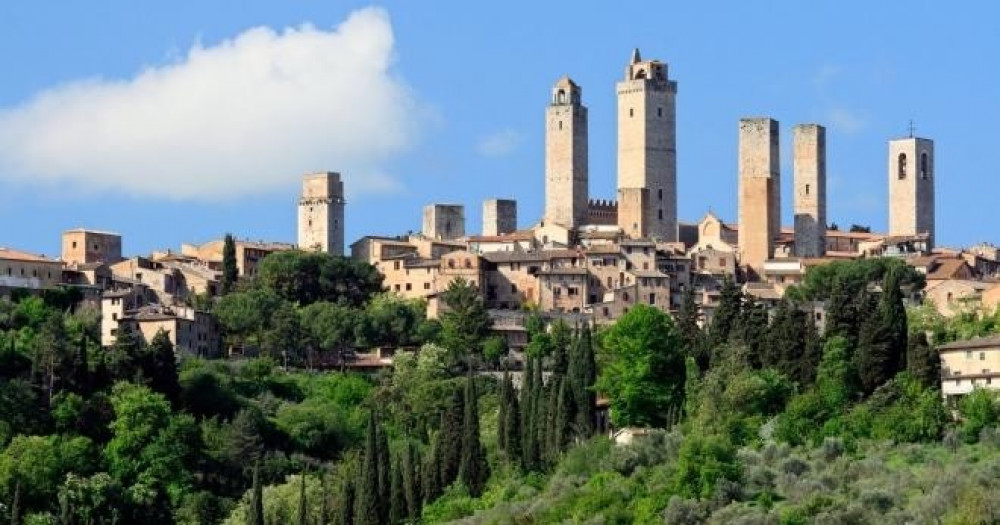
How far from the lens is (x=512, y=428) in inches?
2623

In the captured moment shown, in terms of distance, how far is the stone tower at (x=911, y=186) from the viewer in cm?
10812

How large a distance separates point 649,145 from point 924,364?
43526 millimetres

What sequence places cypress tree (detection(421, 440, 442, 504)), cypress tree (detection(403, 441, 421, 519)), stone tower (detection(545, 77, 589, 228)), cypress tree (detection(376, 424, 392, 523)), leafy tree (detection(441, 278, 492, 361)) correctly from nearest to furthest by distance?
cypress tree (detection(376, 424, 392, 523)) → cypress tree (detection(403, 441, 421, 519)) → cypress tree (detection(421, 440, 442, 504)) → leafy tree (detection(441, 278, 492, 361)) → stone tower (detection(545, 77, 589, 228))

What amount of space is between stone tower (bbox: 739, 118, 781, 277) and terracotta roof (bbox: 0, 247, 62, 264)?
22.1 metres

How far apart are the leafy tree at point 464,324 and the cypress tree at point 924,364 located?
2322 centimetres

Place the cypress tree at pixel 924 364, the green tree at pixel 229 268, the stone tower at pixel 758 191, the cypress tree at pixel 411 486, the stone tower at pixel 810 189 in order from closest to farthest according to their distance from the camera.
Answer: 1. the cypress tree at pixel 924 364
2. the cypress tree at pixel 411 486
3. the green tree at pixel 229 268
4. the stone tower at pixel 758 191
5. the stone tower at pixel 810 189

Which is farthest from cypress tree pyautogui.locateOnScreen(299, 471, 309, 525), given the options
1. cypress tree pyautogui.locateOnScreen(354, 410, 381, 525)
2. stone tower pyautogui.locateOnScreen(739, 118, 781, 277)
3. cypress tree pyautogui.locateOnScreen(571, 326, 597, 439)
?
stone tower pyautogui.locateOnScreen(739, 118, 781, 277)

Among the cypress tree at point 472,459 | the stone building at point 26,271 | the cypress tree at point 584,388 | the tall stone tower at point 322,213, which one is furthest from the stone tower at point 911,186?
the cypress tree at point 472,459

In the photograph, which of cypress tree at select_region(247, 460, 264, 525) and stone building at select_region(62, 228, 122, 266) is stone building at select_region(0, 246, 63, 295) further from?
cypress tree at select_region(247, 460, 264, 525)

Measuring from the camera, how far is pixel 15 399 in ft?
247

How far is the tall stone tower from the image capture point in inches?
4274

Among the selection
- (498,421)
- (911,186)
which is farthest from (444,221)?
(498,421)

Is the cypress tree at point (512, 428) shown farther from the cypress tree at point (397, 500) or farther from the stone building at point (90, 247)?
the stone building at point (90, 247)

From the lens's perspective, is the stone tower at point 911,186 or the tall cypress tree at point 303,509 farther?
the stone tower at point 911,186
